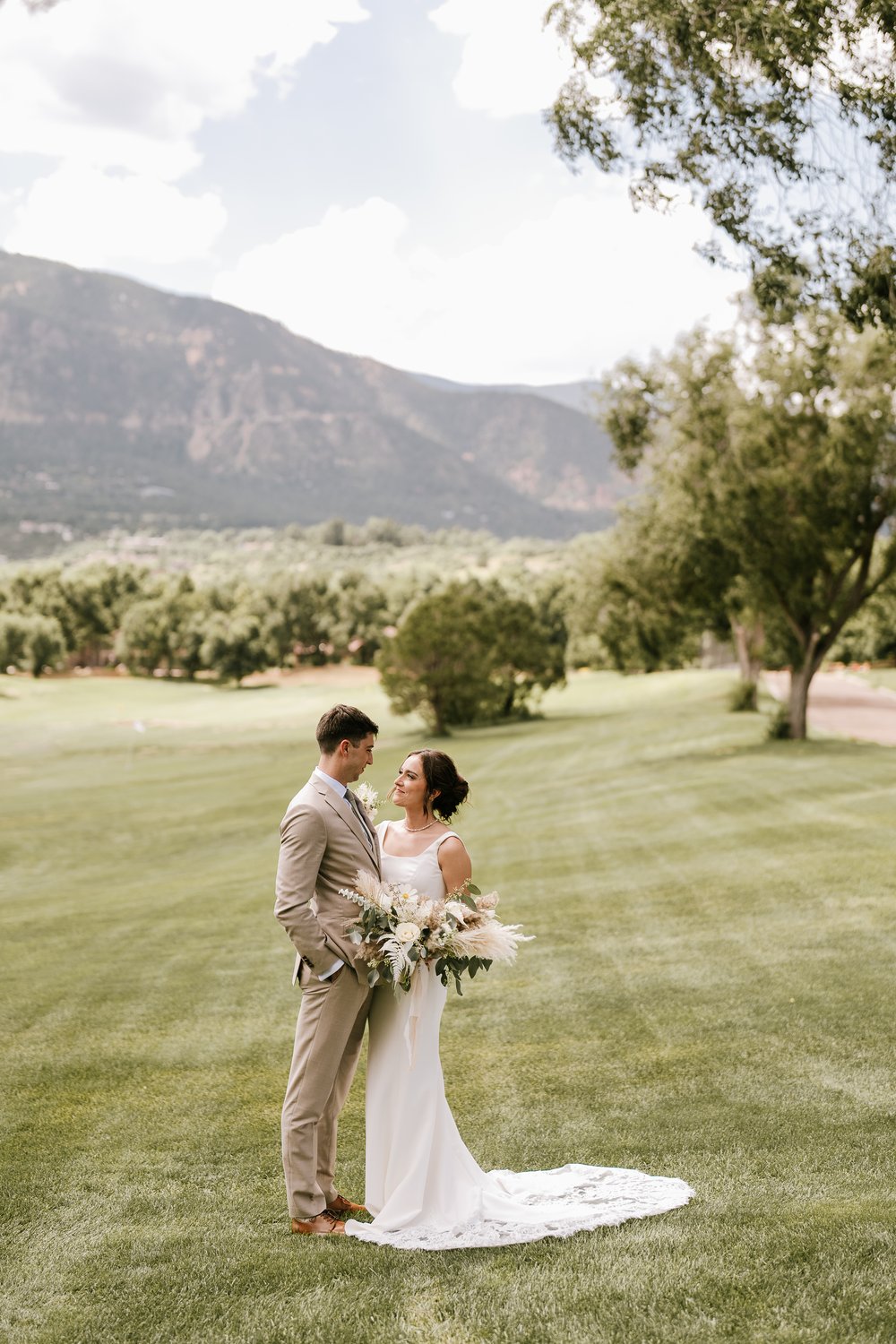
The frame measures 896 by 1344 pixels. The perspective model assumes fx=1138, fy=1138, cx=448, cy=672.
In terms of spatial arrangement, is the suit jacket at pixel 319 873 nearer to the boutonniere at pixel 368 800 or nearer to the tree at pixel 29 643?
the boutonniere at pixel 368 800

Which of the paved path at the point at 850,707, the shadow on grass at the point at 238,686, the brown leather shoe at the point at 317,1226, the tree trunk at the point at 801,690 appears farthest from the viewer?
the shadow on grass at the point at 238,686

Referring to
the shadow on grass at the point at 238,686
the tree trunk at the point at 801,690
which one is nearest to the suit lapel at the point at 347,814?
the tree trunk at the point at 801,690

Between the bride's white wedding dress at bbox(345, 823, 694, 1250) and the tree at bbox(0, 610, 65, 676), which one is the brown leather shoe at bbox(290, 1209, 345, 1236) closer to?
the bride's white wedding dress at bbox(345, 823, 694, 1250)

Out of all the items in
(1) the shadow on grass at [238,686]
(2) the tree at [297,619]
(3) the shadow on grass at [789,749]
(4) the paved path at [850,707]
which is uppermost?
(2) the tree at [297,619]

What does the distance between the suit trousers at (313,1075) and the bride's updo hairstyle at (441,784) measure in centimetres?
94

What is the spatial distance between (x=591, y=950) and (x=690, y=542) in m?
19.4

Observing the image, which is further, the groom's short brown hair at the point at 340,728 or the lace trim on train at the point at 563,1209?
the groom's short brown hair at the point at 340,728

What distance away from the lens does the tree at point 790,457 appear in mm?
27047

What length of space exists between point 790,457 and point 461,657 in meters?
25.6

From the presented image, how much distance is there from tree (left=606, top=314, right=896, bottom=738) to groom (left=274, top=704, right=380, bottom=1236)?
77.8 feet

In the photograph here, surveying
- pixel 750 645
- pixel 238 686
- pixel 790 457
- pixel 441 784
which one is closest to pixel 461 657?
pixel 750 645

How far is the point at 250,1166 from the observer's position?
6957mm

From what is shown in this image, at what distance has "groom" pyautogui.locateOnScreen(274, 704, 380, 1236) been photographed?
221 inches

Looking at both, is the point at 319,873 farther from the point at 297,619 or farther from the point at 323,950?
the point at 297,619
